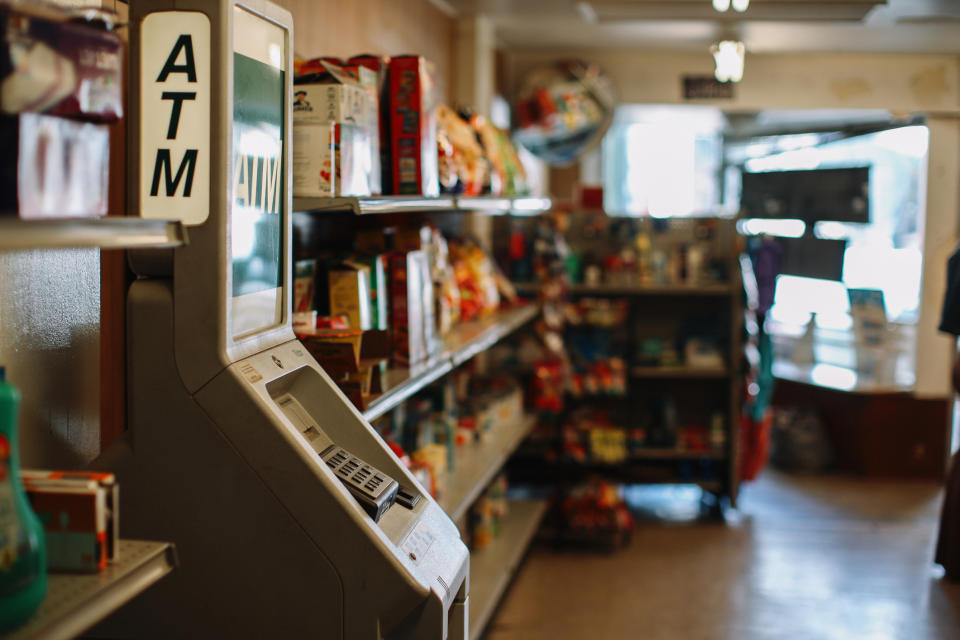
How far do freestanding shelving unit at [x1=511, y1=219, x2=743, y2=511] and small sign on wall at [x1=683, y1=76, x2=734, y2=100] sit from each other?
1328 millimetres

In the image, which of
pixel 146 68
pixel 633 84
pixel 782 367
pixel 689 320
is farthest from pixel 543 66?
pixel 146 68

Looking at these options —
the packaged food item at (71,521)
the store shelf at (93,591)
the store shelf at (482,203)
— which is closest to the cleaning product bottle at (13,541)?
the store shelf at (93,591)

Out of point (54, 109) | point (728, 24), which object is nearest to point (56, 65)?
point (54, 109)

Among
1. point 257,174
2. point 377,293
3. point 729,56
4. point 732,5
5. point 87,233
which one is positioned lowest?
point 377,293

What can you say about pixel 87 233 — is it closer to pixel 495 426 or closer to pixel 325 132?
pixel 325 132

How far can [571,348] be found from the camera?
5668 mm

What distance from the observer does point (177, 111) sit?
170 centimetres

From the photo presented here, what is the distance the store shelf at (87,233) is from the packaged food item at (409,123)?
5.01 feet

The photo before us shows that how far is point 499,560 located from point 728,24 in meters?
3.36

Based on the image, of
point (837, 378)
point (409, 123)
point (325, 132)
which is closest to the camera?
point (325, 132)

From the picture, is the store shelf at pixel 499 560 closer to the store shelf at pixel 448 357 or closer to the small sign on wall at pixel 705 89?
the store shelf at pixel 448 357

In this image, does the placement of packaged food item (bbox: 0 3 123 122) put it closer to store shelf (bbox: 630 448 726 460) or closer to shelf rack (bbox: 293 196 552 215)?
shelf rack (bbox: 293 196 552 215)

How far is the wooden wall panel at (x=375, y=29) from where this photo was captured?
3.20m

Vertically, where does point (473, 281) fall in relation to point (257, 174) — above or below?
below
